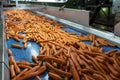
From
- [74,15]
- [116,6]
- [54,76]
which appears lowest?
[54,76]

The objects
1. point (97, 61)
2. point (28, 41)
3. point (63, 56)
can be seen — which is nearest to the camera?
point (97, 61)

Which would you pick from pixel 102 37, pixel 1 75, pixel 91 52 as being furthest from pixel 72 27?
pixel 1 75

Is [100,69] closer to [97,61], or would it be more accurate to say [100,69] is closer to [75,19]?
[97,61]

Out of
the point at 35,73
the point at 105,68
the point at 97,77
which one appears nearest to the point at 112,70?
the point at 105,68

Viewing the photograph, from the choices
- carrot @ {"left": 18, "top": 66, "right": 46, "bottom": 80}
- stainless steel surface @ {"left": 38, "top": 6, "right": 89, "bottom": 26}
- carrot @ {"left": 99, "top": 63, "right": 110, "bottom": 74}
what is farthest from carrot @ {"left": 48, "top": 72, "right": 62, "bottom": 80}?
stainless steel surface @ {"left": 38, "top": 6, "right": 89, "bottom": 26}

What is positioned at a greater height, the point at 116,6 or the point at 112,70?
the point at 116,6

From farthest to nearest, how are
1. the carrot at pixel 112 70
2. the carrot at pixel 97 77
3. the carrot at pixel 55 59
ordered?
the carrot at pixel 55 59
the carrot at pixel 112 70
the carrot at pixel 97 77

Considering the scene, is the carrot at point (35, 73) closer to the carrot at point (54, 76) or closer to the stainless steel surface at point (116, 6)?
the carrot at point (54, 76)

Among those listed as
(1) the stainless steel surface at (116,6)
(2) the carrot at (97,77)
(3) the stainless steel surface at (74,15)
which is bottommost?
(2) the carrot at (97,77)

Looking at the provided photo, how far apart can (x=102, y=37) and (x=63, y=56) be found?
1502mm

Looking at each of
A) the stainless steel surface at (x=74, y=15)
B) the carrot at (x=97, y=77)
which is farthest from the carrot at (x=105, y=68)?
the stainless steel surface at (x=74, y=15)

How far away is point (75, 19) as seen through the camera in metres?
5.81

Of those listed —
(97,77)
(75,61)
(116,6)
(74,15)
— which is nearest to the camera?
(97,77)

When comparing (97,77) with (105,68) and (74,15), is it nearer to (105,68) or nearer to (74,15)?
(105,68)
